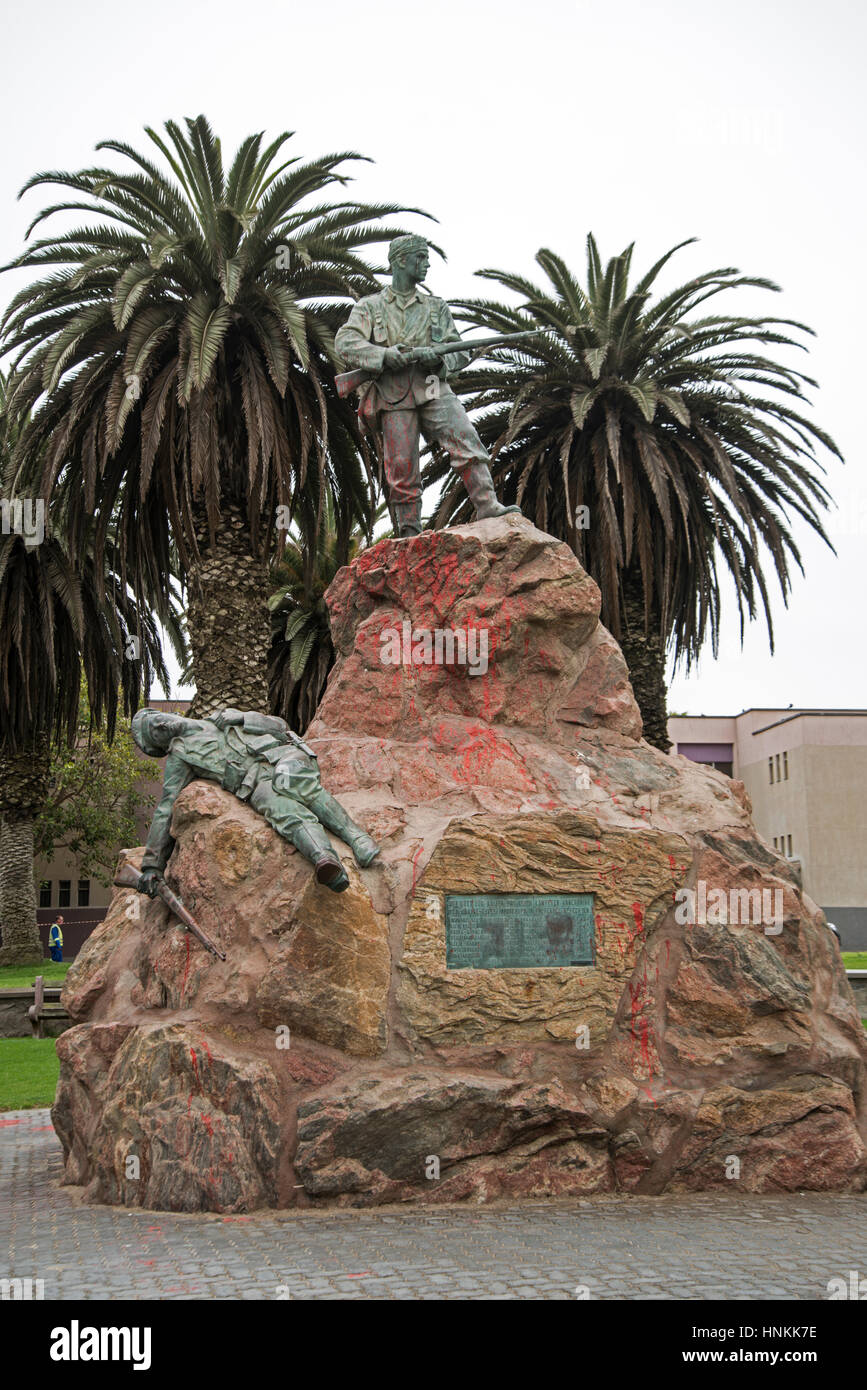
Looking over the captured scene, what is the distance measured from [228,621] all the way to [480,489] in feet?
23.2

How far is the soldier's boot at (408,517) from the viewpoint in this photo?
9.77m

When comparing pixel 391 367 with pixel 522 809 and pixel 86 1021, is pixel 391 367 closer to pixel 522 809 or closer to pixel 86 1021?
pixel 522 809

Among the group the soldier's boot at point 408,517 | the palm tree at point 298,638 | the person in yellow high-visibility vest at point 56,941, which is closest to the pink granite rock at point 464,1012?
the soldier's boot at point 408,517

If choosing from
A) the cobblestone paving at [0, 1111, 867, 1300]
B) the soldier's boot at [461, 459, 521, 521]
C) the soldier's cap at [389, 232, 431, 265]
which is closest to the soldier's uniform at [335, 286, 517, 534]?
the soldier's boot at [461, 459, 521, 521]

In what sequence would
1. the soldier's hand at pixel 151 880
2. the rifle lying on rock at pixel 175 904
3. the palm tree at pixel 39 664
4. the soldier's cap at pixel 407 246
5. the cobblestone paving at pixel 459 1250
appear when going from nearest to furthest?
the cobblestone paving at pixel 459 1250, the rifle lying on rock at pixel 175 904, the soldier's hand at pixel 151 880, the soldier's cap at pixel 407 246, the palm tree at pixel 39 664

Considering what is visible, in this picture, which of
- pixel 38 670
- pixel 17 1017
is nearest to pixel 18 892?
pixel 38 670

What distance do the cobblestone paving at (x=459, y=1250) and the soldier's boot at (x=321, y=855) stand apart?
5.52ft

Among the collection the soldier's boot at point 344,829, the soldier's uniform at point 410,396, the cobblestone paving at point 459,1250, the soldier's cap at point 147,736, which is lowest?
the cobblestone paving at point 459,1250

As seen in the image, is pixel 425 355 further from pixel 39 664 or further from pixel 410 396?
pixel 39 664

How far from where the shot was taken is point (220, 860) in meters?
7.46

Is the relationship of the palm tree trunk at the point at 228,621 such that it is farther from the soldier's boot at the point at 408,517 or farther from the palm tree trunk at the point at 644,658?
the soldier's boot at the point at 408,517

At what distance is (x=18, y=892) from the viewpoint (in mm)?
23297

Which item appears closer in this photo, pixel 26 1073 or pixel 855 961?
pixel 26 1073

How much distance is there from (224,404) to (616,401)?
634cm
